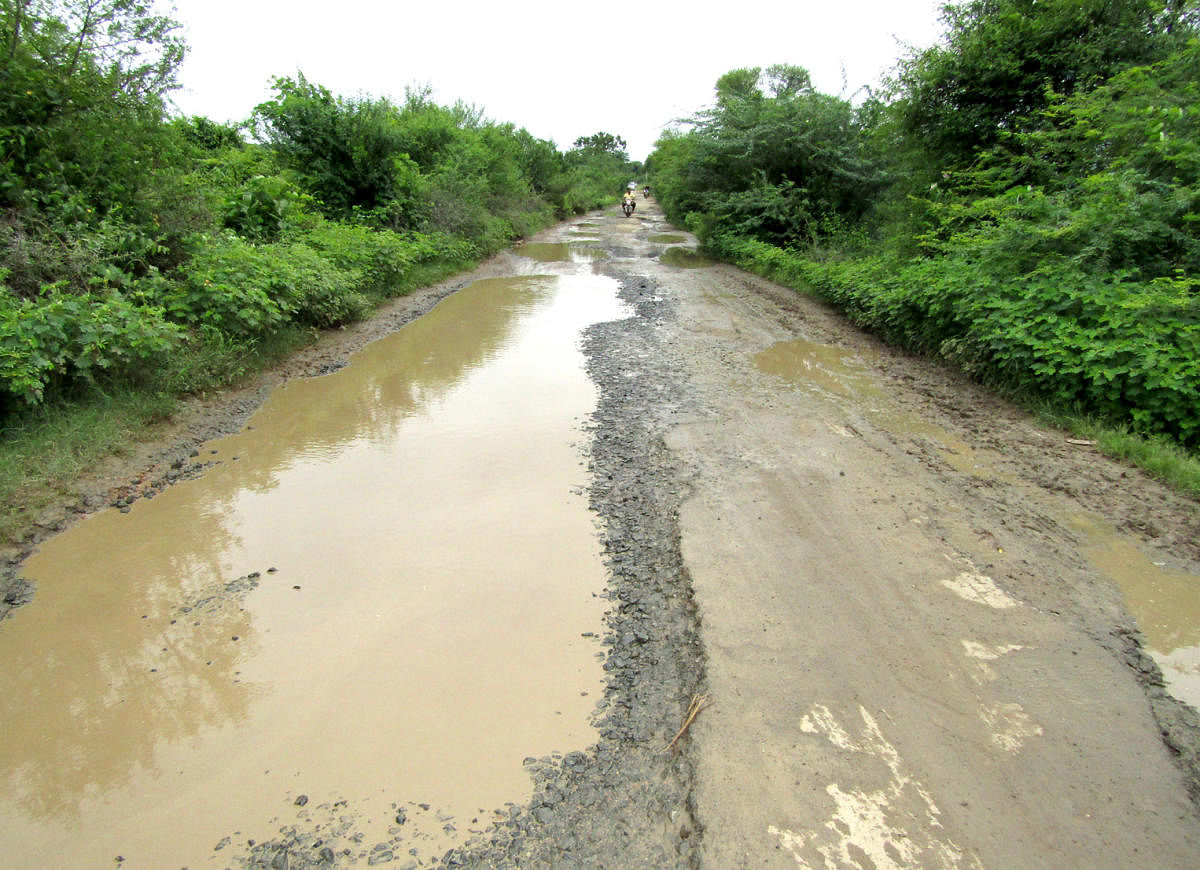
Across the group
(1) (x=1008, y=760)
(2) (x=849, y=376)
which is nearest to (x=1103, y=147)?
(2) (x=849, y=376)

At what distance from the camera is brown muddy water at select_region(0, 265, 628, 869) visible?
2553 millimetres

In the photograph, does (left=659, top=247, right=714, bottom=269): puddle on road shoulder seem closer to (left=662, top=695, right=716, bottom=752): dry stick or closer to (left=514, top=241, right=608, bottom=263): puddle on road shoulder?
(left=514, top=241, right=608, bottom=263): puddle on road shoulder

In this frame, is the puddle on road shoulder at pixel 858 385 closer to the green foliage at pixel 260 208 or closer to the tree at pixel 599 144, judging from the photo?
the green foliage at pixel 260 208

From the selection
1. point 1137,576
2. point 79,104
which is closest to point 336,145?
point 79,104

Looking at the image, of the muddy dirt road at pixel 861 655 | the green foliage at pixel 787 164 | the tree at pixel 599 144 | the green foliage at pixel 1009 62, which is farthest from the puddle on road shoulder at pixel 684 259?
the tree at pixel 599 144

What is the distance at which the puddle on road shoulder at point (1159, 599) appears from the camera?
3104mm

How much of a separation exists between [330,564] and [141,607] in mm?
1046

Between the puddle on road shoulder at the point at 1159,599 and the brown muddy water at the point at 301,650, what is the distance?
2.84 m

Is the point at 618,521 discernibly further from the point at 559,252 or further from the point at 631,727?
the point at 559,252

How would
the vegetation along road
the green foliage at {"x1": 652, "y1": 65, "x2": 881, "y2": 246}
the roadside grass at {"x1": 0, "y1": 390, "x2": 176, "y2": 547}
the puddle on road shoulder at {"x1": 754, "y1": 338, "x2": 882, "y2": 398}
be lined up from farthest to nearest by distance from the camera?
the green foliage at {"x1": 652, "y1": 65, "x2": 881, "y2": 246} → the puddle on road shoulder at {"x1": 754, "y1": 338, "x2": 882, "y2": 398} → the roadside grass at {"x1": 0, "y1": 390, "x2": 176, "y2": 547} → the vegetation along road

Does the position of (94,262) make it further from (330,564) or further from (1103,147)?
(1103,147)

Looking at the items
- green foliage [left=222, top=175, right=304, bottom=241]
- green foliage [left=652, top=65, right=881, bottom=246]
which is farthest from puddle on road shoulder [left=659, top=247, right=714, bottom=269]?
green foliage [left=222, top=175, right=304, bottom=241]

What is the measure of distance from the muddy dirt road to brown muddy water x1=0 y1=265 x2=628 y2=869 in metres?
0.17

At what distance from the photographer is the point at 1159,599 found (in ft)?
11.7
